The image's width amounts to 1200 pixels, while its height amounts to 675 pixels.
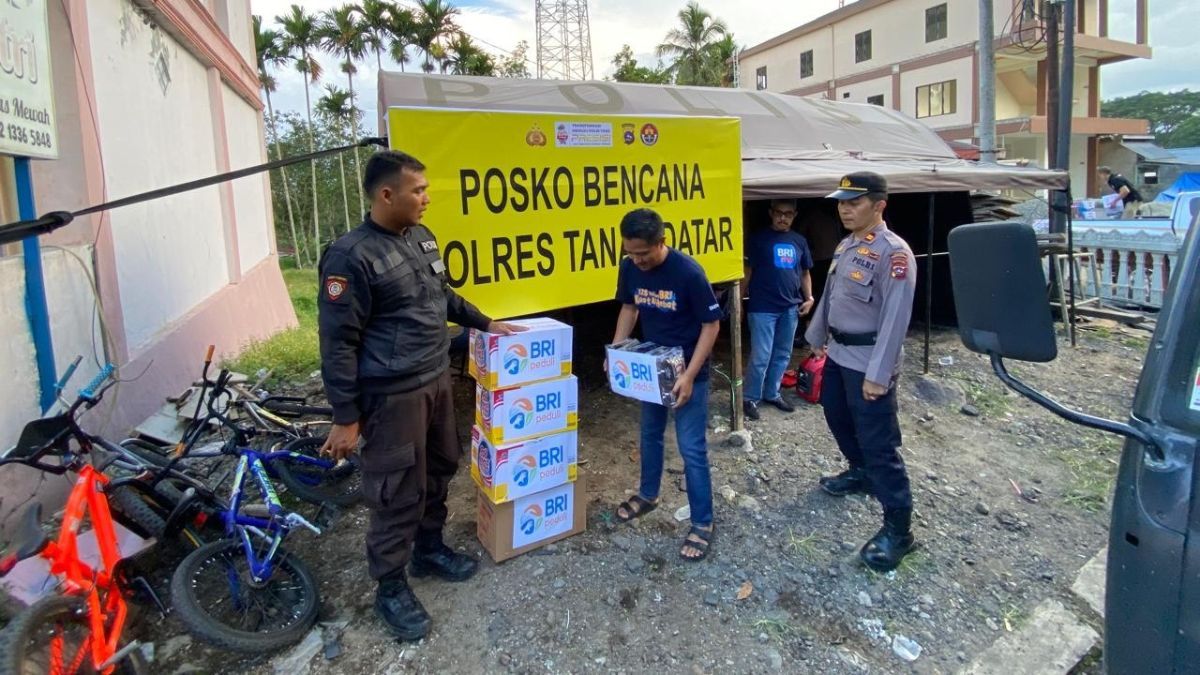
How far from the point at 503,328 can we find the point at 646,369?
726mm

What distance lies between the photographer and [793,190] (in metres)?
5.17

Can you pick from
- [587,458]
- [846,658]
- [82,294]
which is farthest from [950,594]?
[82,294]

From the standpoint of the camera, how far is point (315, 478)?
3885mm

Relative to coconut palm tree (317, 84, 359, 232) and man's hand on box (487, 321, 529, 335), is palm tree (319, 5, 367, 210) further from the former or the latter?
man's hand on box (487, 321, 529, 335)

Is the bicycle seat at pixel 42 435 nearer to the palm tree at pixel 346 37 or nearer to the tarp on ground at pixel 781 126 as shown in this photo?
the tarp on ground at pixel 781 126

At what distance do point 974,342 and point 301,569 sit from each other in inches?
108

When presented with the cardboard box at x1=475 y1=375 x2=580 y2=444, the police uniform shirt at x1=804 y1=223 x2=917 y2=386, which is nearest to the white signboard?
the cardboard box at x1=475 y1=375 x2=580 y2=444

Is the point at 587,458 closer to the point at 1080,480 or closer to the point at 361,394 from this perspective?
the point at 361,394

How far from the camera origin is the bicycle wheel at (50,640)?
1.93 meters

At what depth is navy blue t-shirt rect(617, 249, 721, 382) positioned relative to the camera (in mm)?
3109

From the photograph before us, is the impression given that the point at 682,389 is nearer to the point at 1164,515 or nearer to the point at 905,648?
the point at 905,648

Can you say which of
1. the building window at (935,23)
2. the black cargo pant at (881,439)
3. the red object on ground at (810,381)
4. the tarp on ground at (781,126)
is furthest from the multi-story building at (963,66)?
the black cargo pant at (881,439)

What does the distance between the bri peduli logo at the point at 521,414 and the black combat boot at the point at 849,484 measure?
1.97m

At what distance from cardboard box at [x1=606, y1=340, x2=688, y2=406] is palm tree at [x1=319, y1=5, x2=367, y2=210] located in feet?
60.3
